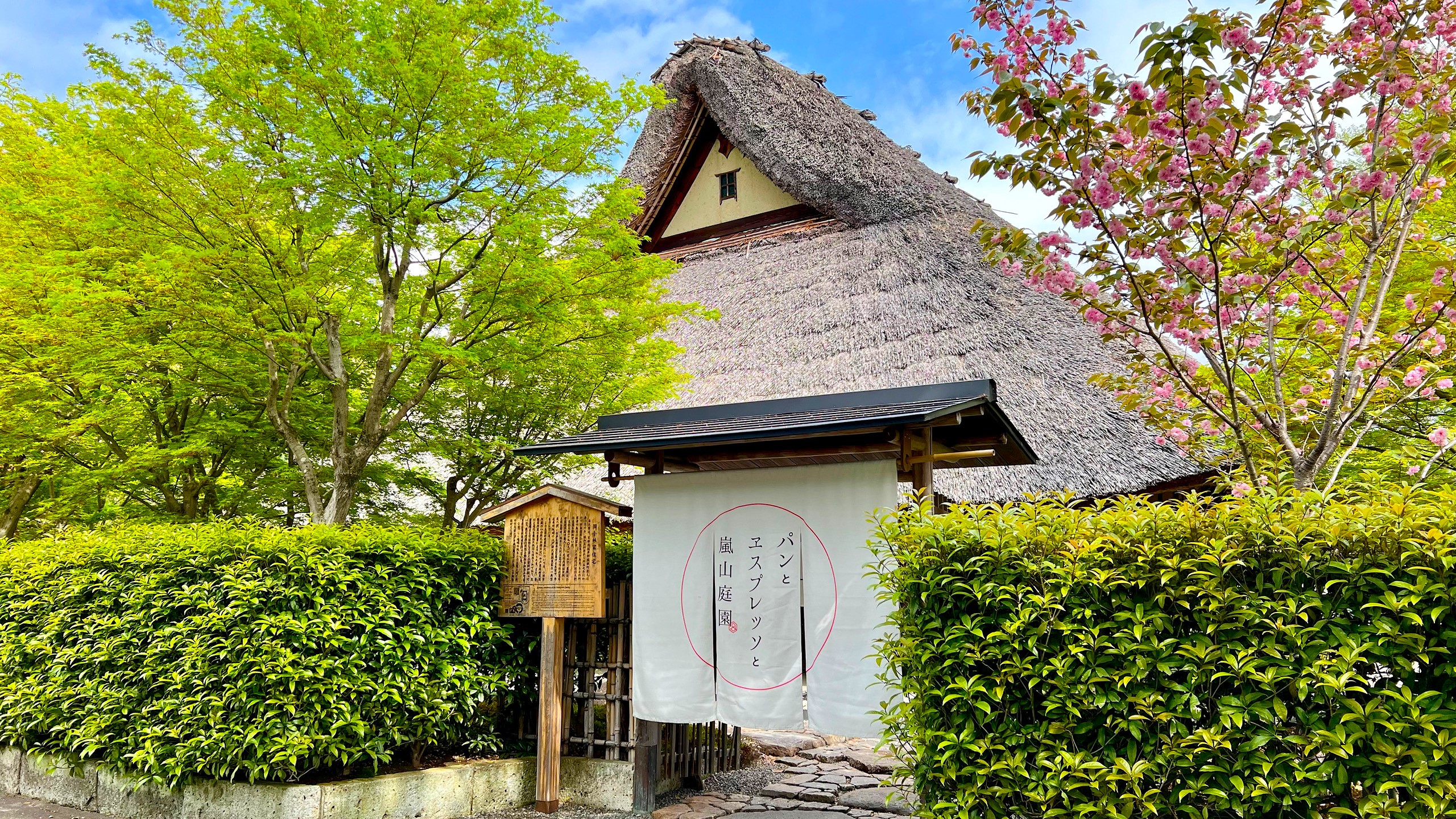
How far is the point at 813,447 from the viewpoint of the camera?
16.8 ft

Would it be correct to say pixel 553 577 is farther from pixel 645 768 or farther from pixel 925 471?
pixel 925 471

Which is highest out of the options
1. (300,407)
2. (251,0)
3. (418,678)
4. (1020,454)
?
(251,0)

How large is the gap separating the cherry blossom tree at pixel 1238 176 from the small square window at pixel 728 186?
11.0 meters

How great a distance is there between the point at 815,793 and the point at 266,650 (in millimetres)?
A: 3705

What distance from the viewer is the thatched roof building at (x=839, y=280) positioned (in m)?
8.78

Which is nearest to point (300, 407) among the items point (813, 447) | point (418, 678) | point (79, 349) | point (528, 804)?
point (79, 349)

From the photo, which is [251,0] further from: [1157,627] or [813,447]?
[1157,627]

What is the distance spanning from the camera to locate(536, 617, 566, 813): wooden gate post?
5.48m

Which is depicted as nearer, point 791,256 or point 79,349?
point 79,349

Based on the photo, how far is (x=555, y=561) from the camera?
578cm

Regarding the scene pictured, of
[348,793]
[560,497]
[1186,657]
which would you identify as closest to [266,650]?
[348,793]

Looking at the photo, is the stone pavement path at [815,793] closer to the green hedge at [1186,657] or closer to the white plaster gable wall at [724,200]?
the green hedge at [1186,657]

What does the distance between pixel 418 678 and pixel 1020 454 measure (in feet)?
13.7

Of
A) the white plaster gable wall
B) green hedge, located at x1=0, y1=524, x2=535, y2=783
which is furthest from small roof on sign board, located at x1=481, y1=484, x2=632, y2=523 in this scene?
the white plaster gable wall
